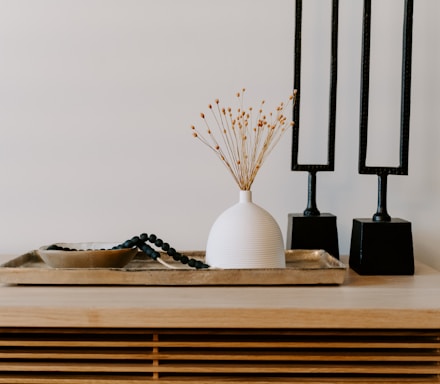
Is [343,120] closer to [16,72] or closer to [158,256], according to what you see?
[158,256]

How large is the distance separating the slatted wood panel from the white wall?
0.45 m

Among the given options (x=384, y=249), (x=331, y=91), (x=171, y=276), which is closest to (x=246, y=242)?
(x=171, y=276)

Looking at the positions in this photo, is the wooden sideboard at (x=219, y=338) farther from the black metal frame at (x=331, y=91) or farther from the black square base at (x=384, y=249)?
the black metal frame at (x=331, y=91)

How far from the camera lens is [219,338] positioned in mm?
725

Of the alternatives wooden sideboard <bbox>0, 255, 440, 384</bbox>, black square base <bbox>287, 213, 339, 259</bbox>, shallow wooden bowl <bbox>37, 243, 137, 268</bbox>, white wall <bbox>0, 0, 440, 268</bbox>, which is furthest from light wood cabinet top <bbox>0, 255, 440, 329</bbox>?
white wall <bbox>0, 0, 440, 268</bbox>

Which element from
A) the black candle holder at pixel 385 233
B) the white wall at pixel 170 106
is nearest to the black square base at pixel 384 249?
the black candle holder at pixel 385 233

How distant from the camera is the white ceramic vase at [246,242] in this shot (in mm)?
856

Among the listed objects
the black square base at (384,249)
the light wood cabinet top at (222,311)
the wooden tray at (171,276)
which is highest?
the black square base at (384,249)

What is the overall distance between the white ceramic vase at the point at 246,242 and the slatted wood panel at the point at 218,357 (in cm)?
16

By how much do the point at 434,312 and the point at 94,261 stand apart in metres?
0.50

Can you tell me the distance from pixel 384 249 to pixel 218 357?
37 cm

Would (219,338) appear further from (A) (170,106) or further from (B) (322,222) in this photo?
(A) (170,106)

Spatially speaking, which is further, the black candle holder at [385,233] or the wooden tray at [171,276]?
the black candle holder at [385,233]

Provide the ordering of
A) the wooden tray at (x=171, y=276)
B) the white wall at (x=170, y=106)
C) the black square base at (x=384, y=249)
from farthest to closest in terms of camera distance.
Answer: the white wall at (x=170, y=106), the black square base at (x=384, y=249), the wooden tray at (x=171, y=276)
